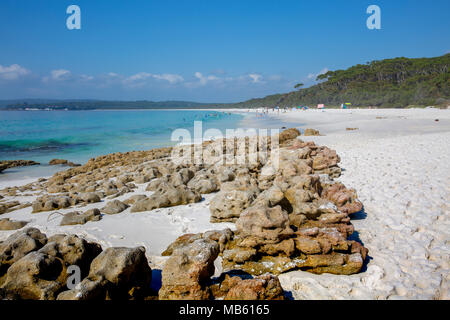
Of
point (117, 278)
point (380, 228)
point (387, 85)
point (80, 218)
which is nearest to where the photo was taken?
point (117, 278)

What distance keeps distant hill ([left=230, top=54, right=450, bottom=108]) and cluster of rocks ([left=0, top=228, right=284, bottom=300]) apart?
42.8m

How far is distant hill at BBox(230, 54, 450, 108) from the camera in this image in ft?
137

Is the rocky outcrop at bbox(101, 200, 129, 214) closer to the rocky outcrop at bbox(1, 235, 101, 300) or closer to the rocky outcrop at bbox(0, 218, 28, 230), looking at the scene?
the rocky outcrop at bbox(0, 218, 28, 230)

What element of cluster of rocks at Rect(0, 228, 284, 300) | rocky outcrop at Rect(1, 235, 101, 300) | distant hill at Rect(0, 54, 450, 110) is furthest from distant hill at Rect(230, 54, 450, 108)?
rocky outcrop at Rect(1, 235, 101, 300)

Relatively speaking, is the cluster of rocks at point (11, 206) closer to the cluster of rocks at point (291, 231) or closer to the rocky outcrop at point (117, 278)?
the cluster of rocks at point (291, 231)

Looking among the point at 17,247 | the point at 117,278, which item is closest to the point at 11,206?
the point at 17,247

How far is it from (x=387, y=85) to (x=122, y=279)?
64249mm

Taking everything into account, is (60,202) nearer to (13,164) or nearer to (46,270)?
(46,270)

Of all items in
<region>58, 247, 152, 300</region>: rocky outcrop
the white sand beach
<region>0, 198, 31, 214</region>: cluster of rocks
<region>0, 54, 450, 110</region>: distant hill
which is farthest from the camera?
<region>0, 54, 450, 110</region>: distant hill

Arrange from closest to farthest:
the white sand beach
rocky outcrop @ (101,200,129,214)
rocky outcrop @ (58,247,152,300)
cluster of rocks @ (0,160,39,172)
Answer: rocky outcrop @ (58,247,152,300), the white sand beach, rocky outcrop @ (101,200,129,214), cluster of rocks @ (0,160,39,172)

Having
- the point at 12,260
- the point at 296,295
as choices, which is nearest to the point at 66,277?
the point at 12,260

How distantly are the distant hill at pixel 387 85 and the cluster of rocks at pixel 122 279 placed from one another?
4276 cm

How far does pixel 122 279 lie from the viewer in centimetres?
286
